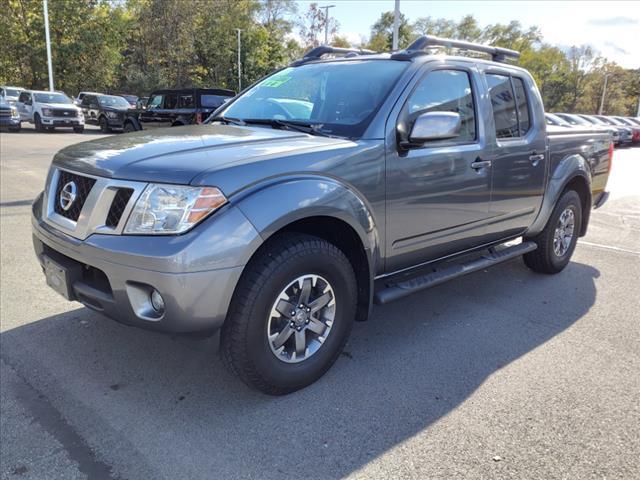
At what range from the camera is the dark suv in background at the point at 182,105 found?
56.2 ft

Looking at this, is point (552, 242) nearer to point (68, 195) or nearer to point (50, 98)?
point (68, 195)

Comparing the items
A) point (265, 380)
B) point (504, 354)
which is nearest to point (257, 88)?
point (265, 380)

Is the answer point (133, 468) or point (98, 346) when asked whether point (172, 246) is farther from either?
point (98, 346)

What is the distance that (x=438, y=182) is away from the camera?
342 cm

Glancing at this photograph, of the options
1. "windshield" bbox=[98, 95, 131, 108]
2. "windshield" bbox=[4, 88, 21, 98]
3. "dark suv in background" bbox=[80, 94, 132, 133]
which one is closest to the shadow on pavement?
"dark suv in background" bbox=[80, 94, 132, 133]

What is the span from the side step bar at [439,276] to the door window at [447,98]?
92 cm

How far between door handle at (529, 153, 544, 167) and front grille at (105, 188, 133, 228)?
326 cm

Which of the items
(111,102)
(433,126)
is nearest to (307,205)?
(433,126)

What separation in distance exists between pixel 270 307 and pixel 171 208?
694mm

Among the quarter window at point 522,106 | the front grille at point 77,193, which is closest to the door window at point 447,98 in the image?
the quarter window at point 522,106

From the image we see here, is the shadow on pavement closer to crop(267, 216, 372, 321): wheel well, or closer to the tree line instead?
crop(267, 216, 372, 321): wheel well

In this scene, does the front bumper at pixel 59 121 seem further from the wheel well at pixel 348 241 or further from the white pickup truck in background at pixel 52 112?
the wheel well at pixel 348 241

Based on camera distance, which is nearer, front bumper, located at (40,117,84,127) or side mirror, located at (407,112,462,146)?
side mirror, located at (407,112,462,146)

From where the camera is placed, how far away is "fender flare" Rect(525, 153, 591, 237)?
4.61m
